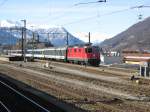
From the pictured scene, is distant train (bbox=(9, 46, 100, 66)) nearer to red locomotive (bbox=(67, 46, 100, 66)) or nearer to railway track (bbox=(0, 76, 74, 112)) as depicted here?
red locomotive (bbox=(67, 46, 100, 66))

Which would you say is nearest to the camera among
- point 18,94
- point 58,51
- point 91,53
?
point 18,94

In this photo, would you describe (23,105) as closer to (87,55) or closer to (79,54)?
(87,55)

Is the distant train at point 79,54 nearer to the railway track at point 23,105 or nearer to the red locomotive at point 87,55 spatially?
the red locomotive at point 87,55

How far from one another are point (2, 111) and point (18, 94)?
364 inches

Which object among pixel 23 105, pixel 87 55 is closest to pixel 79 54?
pixel 87 55

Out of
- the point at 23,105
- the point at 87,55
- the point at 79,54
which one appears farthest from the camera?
the point at 79,54

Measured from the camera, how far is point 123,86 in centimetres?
3719

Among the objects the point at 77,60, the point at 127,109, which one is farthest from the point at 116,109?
the point at 77,60

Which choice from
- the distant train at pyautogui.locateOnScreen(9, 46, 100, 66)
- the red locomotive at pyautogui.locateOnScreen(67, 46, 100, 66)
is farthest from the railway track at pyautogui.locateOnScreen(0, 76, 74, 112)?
the distant train at pyautogui.locateOnScreen(9, 46, 100, 66)

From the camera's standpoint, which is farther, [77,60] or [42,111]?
[77,60]

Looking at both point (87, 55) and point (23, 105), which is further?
point (87, 55)

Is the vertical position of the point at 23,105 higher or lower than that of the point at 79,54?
lower

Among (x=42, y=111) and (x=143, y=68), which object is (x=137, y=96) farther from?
(x=143, y=68)

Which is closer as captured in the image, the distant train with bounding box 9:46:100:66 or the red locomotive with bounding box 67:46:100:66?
the red locomotive with bounding box 67:46:100:66
